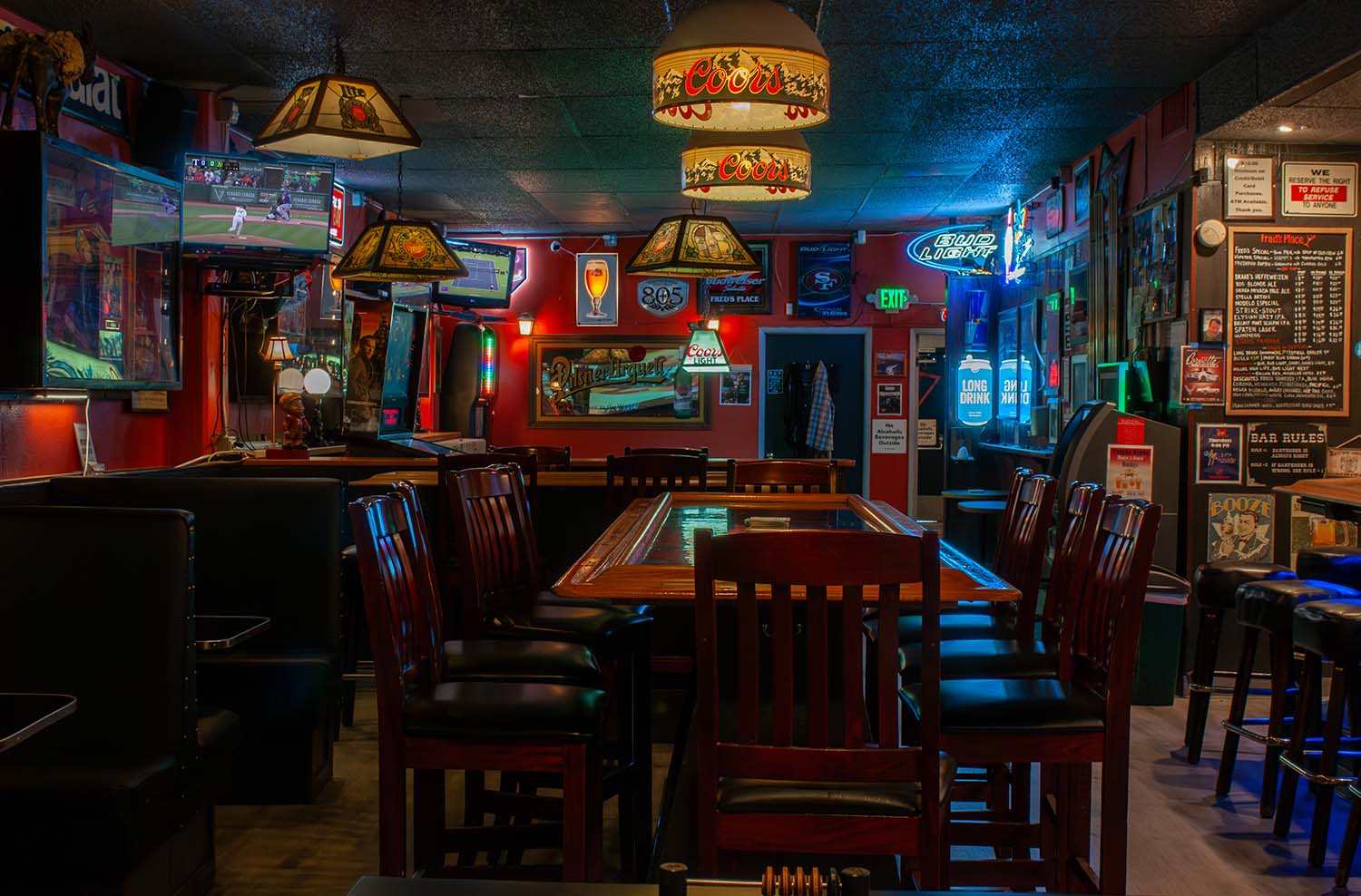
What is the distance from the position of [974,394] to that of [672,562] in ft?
24.6

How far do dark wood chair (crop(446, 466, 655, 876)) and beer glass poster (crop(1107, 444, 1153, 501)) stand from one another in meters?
3.35

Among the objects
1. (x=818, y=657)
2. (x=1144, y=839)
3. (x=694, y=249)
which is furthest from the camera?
(x=694, y=249)

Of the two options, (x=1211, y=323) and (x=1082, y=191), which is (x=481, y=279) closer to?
(x=1082, y=191)

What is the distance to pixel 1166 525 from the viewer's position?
584cm

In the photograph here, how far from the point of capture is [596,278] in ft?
Answer: 39.2

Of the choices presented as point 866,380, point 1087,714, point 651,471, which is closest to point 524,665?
point 1087,714

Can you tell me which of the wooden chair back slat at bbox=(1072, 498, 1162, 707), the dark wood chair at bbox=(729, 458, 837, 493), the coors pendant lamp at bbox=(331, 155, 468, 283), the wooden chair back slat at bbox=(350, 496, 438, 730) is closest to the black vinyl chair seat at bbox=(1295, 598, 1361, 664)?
the wooden chair back slat at bbox=(1072, 498, 1162, 707)

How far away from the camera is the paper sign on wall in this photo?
1190 centimetres

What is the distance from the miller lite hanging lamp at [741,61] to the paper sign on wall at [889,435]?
873 centimetres

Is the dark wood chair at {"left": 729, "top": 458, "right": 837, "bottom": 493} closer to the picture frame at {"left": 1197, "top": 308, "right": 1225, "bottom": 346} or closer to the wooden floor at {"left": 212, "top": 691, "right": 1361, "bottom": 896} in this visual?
the wooden floor at {"left": 212, "top": 691, "right": 1361, "bottom": 896}

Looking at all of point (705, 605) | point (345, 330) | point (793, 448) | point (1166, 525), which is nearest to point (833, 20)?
point (1166, 525)

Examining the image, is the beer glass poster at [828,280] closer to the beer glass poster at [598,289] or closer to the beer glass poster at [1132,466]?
the beer glass poster at [598,289]

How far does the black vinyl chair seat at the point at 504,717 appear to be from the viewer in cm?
239

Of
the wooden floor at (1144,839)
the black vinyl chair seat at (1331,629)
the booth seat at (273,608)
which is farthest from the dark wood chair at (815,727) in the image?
the booth seat at (273,608)
